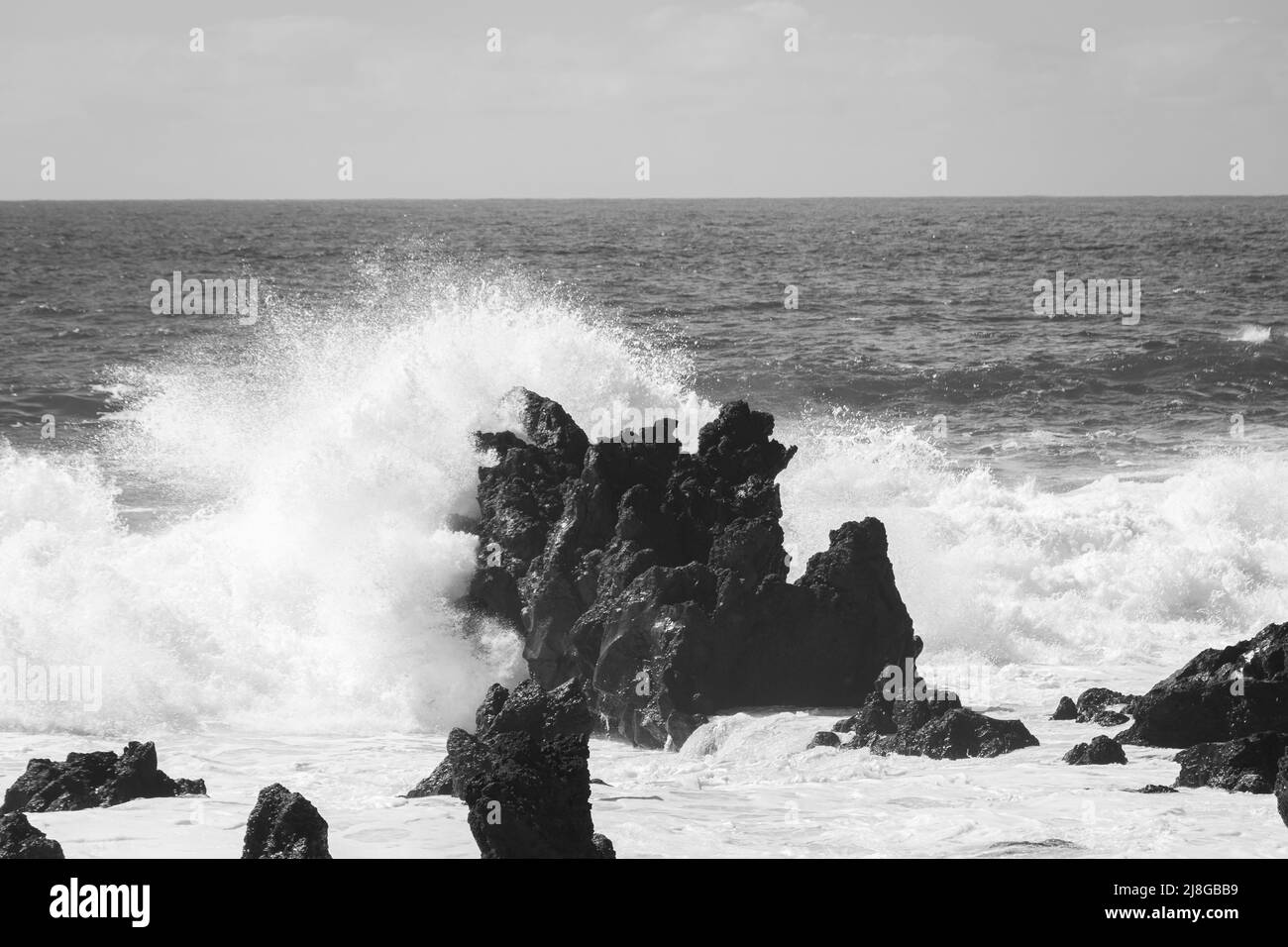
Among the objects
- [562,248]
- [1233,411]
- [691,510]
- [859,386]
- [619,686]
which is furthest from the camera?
[562,248]

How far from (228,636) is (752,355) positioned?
808 inches

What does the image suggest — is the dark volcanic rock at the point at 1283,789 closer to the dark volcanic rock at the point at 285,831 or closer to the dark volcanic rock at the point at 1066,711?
the dark volcanic rock at the point at 1066,711

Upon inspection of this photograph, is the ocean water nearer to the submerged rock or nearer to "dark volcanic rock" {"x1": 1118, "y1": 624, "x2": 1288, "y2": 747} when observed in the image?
the submerged rock

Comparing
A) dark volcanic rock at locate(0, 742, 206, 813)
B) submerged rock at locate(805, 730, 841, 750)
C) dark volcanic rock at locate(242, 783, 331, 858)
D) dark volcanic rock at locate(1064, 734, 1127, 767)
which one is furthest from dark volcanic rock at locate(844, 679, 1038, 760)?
dark volcanic rock at locate(0, 742, 206, 813)

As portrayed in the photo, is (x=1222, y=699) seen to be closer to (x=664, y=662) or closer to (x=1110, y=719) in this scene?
(x=1110, y=719)

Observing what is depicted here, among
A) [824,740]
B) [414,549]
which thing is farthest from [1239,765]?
[414,549]

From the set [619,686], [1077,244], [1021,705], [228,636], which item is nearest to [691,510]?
[619,686]

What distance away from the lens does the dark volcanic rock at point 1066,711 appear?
45.5ft

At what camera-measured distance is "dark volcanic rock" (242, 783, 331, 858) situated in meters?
9.36

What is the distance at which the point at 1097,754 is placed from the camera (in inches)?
475

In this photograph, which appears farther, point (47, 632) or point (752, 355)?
point (752, 355)

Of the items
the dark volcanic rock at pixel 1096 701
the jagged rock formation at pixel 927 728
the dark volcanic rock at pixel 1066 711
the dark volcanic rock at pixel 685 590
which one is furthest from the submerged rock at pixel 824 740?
the dark volcanic rock at pixel 1096 701
